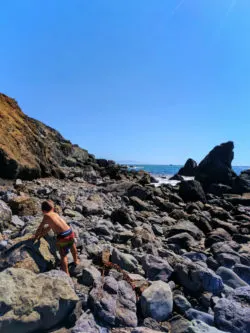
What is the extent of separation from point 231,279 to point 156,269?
212cm

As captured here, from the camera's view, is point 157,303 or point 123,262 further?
point 123,262

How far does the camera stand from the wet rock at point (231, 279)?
7.09 meters

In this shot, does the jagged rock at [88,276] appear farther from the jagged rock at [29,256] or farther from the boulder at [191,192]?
the boulder at [191,192]

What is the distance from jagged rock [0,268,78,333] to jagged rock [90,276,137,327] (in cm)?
54

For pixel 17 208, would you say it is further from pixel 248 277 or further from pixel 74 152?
pixel 74 152

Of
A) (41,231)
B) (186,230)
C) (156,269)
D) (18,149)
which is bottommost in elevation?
(186,230)

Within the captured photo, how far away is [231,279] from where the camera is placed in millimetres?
7227

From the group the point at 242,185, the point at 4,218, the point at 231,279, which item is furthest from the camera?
the point at 242,185

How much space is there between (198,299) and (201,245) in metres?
5.53

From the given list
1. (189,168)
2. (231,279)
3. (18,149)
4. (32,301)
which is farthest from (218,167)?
(32,301)

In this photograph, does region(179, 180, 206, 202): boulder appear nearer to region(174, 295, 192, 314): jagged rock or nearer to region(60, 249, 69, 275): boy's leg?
region(174, 295, 192, 314): jagged rock

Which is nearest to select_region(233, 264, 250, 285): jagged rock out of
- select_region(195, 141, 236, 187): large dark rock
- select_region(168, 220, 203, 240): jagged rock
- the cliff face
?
select_region(168, 220, 203, 240): jagged rock

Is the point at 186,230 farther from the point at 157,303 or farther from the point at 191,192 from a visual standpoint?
the point at 191,192

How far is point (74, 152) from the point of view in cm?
4091
